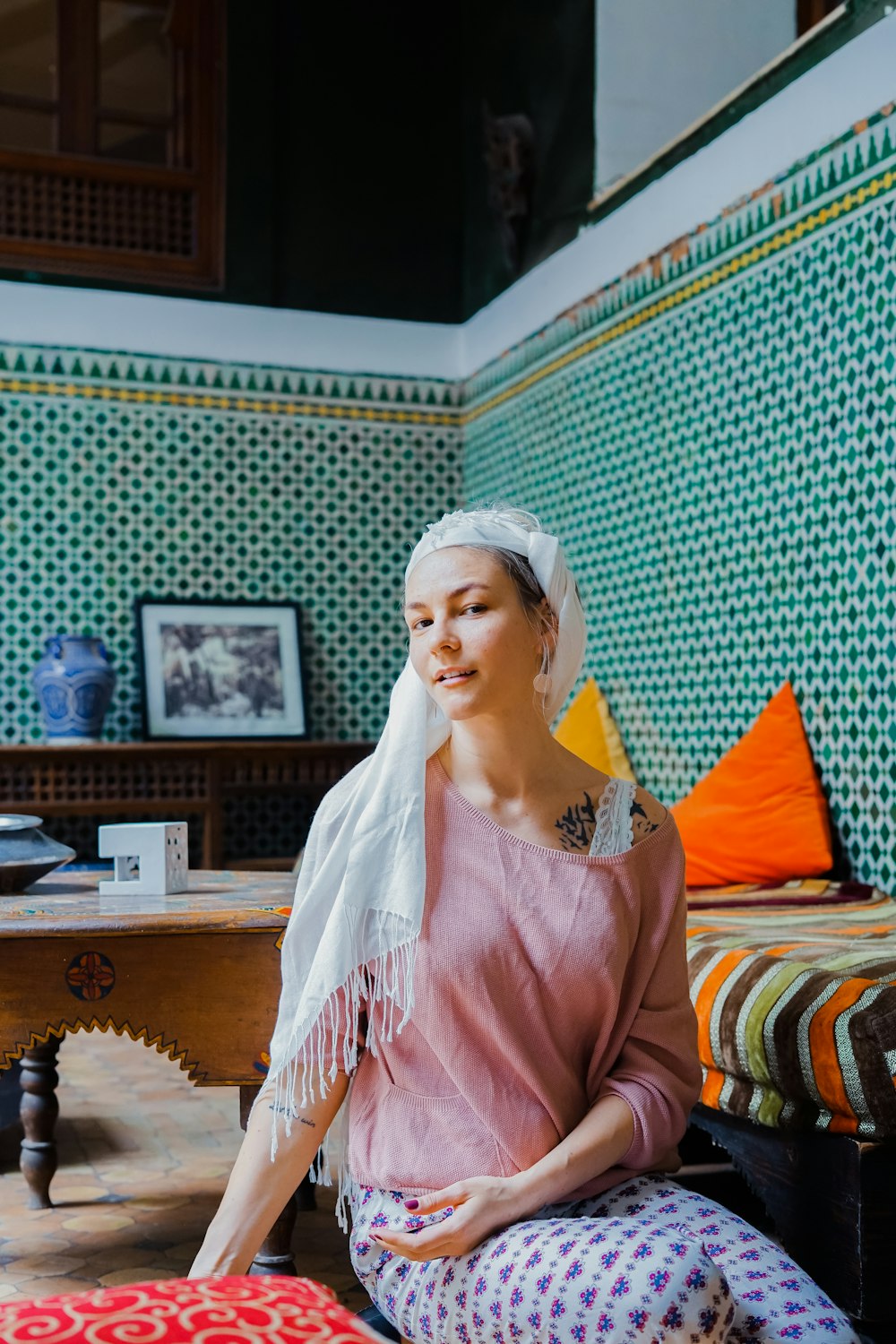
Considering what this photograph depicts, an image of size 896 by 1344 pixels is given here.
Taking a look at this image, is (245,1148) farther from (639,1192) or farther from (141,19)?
(141,19)

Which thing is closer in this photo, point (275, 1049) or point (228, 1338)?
point (228, 1338)

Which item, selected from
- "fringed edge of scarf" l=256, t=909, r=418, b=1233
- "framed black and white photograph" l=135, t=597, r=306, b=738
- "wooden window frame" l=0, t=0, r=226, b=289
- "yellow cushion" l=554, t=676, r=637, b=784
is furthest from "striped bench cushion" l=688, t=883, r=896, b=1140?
"wooden window frame" l=0, t=0, r=226, b=289

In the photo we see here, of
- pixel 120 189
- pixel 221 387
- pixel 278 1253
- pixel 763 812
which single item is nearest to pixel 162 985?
pixel 278 1253

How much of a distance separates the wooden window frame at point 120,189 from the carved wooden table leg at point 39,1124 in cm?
447

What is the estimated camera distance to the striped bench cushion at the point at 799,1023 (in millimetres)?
2506

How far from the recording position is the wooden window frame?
672cm

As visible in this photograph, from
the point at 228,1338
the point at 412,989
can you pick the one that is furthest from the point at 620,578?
the point at 228,1338

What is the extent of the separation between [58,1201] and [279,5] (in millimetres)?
5985

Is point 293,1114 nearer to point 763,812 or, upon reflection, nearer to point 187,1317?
point 187,1317

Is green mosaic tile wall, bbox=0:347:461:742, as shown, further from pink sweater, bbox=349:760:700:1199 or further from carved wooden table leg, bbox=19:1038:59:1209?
pink sweater, bbox=349:760:700:1199

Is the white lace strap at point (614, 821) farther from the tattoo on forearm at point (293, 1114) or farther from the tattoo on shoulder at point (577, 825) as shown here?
the tattoo on forearm at point (293, 1114)

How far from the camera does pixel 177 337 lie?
7.03m

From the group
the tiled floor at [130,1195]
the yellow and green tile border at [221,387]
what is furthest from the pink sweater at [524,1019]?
the yellow and green tile border at [221,387]

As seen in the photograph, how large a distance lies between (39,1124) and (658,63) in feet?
16.0
